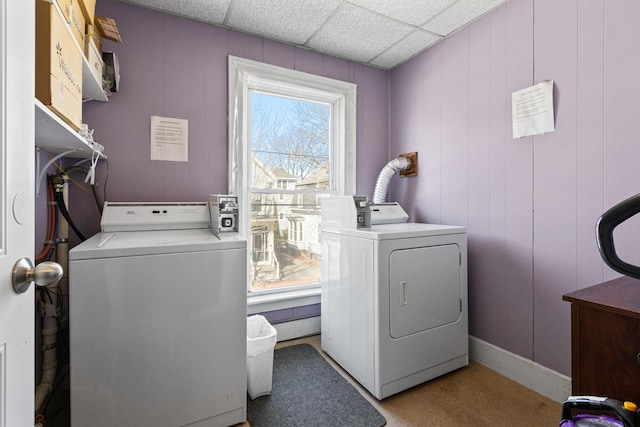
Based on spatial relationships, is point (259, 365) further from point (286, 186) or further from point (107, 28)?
point (107, 28)

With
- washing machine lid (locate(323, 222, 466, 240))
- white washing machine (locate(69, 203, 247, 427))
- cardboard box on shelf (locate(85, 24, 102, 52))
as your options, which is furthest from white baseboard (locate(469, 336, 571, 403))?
cardboard box on shelf (locate(85, 24, 102, 52))

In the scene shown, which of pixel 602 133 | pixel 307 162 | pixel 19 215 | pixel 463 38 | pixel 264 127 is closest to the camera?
pixel 19 215

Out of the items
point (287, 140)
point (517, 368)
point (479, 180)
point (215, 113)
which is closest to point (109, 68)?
point (215, 113)

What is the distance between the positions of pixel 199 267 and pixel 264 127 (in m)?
1.43

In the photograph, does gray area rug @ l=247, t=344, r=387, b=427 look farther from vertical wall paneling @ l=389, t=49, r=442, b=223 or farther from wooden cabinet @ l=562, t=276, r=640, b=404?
vertical wall paneling @ l=389, t=49, r=442, b=223

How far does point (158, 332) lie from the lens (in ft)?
4.40

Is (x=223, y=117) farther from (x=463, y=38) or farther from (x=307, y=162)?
(x=463, y=38)

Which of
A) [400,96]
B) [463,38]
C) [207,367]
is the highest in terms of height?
[463,38]

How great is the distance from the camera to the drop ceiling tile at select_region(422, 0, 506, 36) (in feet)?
6.47

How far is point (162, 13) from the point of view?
2.05 metres

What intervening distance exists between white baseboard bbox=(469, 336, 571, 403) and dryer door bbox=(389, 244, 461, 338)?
35 cm

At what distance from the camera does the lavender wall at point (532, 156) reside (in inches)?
60.0

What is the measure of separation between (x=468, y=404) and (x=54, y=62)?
2.41 meters

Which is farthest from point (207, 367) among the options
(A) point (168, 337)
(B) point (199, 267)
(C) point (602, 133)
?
(C) point (602, 133)
